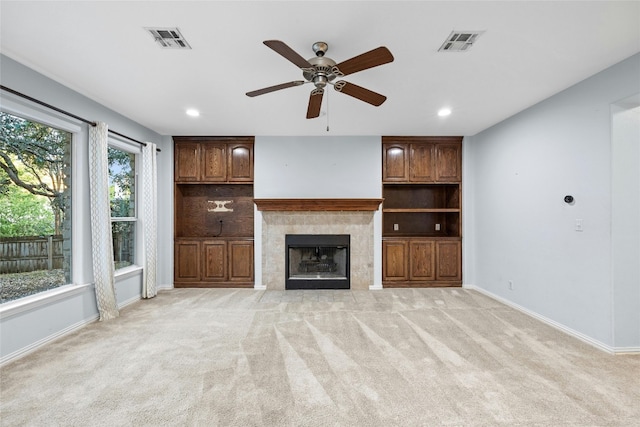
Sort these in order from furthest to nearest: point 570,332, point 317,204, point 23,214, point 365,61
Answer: point 317,204, point 570,332, point 23,214, point 365,61

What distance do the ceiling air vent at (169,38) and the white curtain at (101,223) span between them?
1.85 meters

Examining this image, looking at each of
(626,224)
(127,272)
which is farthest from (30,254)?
(626,224)

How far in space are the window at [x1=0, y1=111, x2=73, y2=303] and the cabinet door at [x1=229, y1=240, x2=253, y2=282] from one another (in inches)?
87.0

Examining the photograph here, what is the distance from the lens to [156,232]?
15.2ft

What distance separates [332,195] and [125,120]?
10.9ft

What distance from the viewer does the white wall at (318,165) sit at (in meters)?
5.09

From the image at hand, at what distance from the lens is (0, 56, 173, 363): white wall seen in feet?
8.30

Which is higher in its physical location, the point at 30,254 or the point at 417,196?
the point at 417,196

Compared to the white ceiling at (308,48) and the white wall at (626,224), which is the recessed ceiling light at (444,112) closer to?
the white ceiling at (308,48)

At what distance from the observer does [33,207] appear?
9.45ft

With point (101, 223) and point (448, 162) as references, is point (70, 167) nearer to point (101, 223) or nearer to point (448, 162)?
point (101, 223)

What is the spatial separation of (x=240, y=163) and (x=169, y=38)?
9.59 feet

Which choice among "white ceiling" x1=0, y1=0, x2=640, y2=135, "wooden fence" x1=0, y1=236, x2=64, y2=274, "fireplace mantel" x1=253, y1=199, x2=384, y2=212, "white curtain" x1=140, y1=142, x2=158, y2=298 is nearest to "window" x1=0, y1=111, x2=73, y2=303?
"wooden fence" x1=0, y1=236, x2=64, y2=274

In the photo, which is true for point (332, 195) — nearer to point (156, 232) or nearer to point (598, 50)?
point (156, 232)
